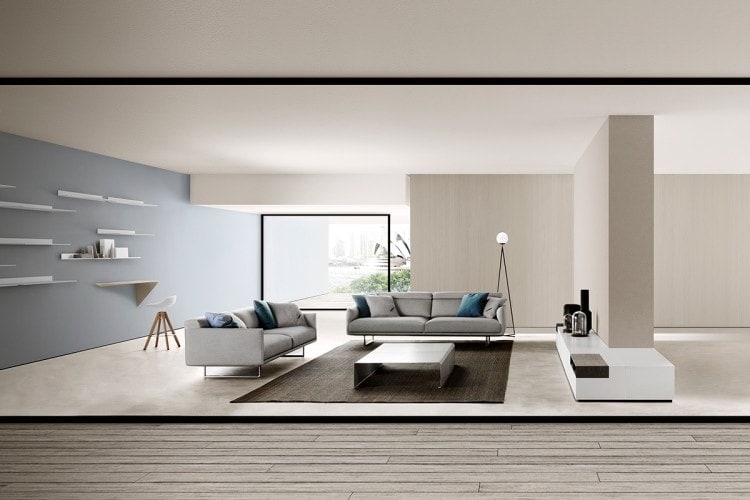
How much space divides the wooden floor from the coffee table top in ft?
5.66

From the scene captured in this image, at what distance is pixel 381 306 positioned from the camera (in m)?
9.70

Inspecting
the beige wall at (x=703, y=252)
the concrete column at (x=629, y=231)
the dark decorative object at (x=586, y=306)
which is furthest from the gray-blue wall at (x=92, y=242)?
the beige wall at (x=703, y=252)

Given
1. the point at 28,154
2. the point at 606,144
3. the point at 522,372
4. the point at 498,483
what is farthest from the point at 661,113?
the point at 28,154

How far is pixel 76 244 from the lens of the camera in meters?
8.67

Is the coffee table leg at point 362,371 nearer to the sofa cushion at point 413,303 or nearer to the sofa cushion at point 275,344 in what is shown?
the sofa cushion at point 275,344

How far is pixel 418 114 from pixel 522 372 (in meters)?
2.81

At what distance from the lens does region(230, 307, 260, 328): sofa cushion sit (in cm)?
741

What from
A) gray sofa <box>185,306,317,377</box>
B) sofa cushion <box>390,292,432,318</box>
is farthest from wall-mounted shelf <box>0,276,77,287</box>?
sofa cushion <box>390,292,432,318</box>

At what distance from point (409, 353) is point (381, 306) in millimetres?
2724

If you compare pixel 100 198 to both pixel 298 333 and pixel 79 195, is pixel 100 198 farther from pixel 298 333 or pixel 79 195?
pixel 298 333

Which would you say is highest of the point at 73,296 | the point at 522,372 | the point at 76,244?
the point at 76,244

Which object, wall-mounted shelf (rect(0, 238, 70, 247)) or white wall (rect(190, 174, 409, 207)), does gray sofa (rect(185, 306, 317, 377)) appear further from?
white wall (rect(190, 174, 409, 207))

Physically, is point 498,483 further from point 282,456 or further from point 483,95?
point 483,95

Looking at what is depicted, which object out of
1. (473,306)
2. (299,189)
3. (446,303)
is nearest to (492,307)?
(473,306)
